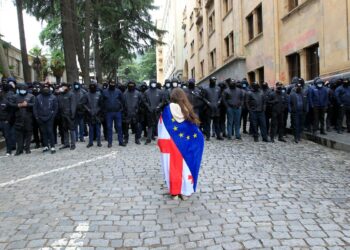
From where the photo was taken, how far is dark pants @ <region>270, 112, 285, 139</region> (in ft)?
41.2

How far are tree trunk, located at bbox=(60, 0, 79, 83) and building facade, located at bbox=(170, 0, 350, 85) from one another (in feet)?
31.4

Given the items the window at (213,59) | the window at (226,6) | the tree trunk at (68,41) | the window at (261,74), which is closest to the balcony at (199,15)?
the window at (213,59)

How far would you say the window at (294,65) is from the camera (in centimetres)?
1908

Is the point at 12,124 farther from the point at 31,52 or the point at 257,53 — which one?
the point at 31,52

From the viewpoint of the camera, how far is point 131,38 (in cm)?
2648

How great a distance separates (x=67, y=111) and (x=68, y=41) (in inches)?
246

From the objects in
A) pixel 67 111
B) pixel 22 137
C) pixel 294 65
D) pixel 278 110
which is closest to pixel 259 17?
pixel 294 65

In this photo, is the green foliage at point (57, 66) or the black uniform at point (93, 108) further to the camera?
the green foliage at point (57, 66)

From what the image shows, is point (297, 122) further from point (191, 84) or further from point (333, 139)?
point (191, 84)

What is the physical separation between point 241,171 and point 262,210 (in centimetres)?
261

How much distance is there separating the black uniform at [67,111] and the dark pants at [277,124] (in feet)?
18.9

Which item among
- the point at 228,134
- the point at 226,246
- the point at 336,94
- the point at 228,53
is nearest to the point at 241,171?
the point at 226,246

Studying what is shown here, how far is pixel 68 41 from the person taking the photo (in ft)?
56.6

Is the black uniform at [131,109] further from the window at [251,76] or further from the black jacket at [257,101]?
the window at [251,76]
